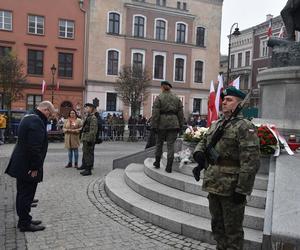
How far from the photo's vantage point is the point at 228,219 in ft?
13.3

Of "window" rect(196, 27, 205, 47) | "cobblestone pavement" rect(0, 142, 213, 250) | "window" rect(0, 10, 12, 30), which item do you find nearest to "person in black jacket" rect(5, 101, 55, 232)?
"cobblestone pavement" rect(0, 142, 213, 250)

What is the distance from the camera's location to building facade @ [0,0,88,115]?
1377 inches

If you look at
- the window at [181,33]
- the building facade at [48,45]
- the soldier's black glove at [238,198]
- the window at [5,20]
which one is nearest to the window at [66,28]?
the building facade at [48,45]

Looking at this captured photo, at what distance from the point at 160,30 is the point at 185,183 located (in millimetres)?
36609

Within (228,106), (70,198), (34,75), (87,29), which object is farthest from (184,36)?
(228,106)

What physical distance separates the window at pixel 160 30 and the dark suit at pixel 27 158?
1455 inches

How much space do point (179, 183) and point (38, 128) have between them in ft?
9.23

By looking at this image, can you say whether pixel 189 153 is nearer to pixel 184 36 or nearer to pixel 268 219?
pixel 268 219

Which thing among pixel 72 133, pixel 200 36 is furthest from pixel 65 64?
pixel 72 133

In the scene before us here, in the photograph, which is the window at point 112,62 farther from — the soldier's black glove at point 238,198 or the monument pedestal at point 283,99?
the soldier's black glove at point 238,198

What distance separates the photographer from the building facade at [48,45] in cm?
3497

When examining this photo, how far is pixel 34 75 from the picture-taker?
36.0m

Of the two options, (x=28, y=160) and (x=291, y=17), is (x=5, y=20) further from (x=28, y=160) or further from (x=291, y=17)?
(x=28, y=160)

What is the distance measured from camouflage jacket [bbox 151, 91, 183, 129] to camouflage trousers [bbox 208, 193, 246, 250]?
3.66 m
